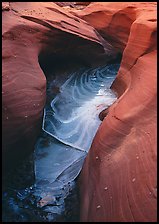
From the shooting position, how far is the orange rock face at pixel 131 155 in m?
2.35

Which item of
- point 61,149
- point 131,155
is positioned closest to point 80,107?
point 61,149

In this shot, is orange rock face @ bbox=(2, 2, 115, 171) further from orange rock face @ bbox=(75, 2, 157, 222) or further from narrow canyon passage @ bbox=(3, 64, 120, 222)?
orange rock face @ bbox=(75, 2, 157, 222)

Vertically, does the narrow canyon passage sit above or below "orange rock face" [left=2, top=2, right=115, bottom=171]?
below

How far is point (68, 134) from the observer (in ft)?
12.4

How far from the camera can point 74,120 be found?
3967 millimetres

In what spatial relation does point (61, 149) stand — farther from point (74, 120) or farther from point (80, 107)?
point (80, 107)

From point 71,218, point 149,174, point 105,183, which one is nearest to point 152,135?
point 149,174

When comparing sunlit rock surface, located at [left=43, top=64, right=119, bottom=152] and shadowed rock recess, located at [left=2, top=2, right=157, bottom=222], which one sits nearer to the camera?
shadowed rock recess, located at [left=2, top=2, right=157, bottom=222]

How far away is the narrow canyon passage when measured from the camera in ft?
9.77

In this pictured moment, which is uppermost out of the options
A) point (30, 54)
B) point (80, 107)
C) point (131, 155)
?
point (131, 155)

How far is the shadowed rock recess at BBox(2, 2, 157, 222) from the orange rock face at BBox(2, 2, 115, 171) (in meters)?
0.01

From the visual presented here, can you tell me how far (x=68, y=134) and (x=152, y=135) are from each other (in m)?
1.38

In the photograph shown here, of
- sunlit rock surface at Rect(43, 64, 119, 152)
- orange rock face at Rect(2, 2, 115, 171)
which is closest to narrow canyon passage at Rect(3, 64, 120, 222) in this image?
sunlit rock surface at Rect(43, 64, 119, 152)

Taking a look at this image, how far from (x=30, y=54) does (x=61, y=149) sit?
36.9 inches
